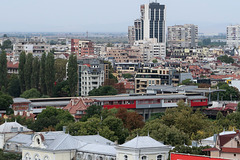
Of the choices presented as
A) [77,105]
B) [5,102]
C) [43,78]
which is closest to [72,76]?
[43,78]

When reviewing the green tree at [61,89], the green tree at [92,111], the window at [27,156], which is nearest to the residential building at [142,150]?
the window at [27,156]

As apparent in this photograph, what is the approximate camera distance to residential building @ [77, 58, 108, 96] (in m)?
93.2

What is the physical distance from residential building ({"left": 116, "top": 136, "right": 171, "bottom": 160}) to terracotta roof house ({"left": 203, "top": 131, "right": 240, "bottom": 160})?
94.2 inches

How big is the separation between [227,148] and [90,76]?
60827mm

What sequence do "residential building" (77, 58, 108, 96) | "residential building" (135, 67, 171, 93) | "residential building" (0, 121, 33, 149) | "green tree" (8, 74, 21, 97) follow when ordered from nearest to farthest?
1. "residential building" (0, 121, 33, 149)
2. "green tree" (8, 74, 21, 97)
3. "residential building" (77, 58, 108, 96)
4. "residential building" (135, 67, 171, 93)

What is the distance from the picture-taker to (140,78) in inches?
3989

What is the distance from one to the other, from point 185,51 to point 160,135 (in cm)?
12939

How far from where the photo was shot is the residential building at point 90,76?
93250 mm

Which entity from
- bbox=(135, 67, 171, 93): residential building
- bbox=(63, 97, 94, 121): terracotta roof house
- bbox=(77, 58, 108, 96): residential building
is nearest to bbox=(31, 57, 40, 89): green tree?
bbox=(77, 58, 108, 96): residential building

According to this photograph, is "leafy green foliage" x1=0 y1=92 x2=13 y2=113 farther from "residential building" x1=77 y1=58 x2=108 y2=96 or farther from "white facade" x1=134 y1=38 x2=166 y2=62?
"white facade" x1=134 y1=38 x2=166 y2=62

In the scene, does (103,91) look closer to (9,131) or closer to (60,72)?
(60,72)

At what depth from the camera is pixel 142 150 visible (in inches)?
1398

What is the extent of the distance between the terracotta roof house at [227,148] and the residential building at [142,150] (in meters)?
2.39

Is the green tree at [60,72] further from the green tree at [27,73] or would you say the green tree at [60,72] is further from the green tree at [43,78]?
the green tree at [43,78]
